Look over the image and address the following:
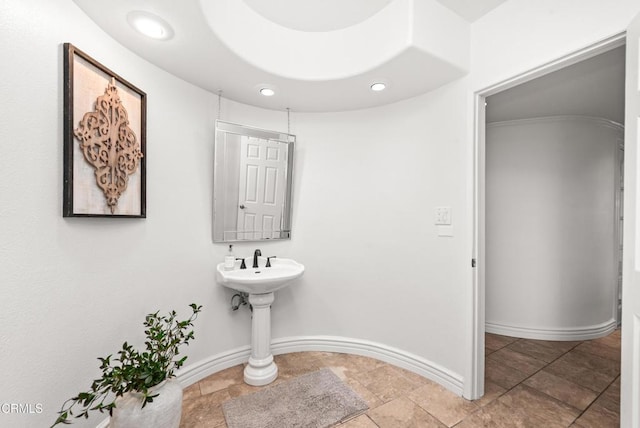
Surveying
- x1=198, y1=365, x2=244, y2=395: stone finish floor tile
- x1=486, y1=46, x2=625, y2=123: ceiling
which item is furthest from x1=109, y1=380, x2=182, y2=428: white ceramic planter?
x1=486, y1=46, x2=625, y2=123: ceiling

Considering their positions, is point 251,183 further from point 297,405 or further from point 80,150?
point 297,405

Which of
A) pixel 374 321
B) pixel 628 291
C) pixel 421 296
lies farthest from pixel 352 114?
pixel 628 291

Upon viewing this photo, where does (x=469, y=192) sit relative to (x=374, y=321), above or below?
above

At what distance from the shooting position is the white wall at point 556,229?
9.42 ft

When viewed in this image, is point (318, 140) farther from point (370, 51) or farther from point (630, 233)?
point (630, 233)

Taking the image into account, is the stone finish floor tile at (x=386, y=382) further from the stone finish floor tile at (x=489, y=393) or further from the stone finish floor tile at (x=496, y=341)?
the stone finish floor tile at (x=496, y=341)

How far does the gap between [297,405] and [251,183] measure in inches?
62.4

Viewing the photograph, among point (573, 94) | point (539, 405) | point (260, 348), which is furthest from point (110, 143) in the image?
point (573, 94)

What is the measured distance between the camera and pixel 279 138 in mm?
2371

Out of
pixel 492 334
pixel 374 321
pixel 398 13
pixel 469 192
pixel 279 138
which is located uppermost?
pixel 398 13

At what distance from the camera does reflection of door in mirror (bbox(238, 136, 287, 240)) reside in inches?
89.0

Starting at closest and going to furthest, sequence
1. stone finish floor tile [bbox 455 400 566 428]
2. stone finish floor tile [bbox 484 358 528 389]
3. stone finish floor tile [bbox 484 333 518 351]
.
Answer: stone finish floor tile [bbox 455 400 566 428], stone finish floor tile [bbox 484 358 528 389], stone finish floor tile [bbox 484 333 518 351]

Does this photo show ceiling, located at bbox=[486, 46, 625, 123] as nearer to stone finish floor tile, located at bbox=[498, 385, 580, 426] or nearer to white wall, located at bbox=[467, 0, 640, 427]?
white wall, located at bbox=[467, 0, 640, 427]

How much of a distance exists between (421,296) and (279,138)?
66.4 inches
